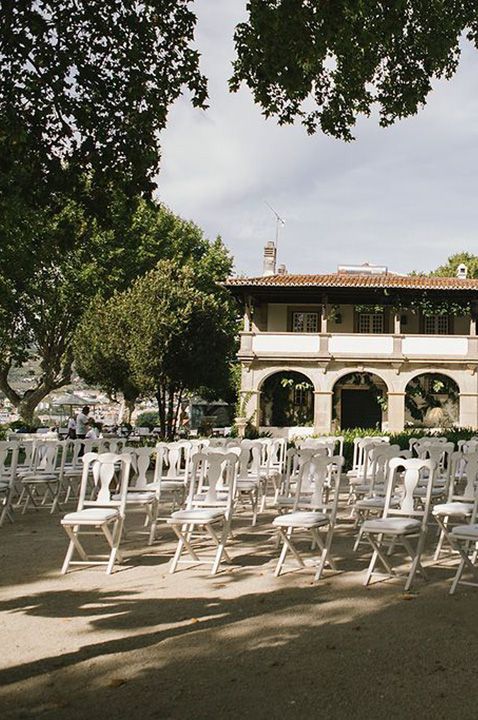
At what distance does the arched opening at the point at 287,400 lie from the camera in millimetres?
29672

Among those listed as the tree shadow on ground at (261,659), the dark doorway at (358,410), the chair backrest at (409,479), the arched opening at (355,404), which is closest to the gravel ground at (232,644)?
the tree shadow on ground at (261,659)

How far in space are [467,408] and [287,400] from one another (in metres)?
6.96

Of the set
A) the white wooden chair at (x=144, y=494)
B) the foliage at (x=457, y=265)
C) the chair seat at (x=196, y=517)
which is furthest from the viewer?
the foliage at (x=457, y=265)

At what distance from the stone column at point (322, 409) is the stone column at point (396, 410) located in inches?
88.0

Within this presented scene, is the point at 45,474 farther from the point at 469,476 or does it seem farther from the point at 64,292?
the point at 64,292

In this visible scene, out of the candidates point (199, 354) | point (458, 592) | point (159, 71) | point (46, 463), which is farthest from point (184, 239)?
point (458, 592)

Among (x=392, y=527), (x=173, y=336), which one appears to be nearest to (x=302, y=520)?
(x=392, y=527)

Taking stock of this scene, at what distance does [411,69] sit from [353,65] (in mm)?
1039

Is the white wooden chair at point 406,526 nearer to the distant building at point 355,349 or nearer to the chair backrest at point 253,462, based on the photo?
the chair backrest at point 253,462

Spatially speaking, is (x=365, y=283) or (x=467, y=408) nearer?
(x=467, y=408)

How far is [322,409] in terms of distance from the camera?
91.2 ft

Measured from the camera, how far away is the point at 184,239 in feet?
128

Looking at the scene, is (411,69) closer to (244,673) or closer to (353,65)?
(353,65)

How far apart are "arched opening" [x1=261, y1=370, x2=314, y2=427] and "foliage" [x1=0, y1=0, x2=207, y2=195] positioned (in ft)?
72.0
